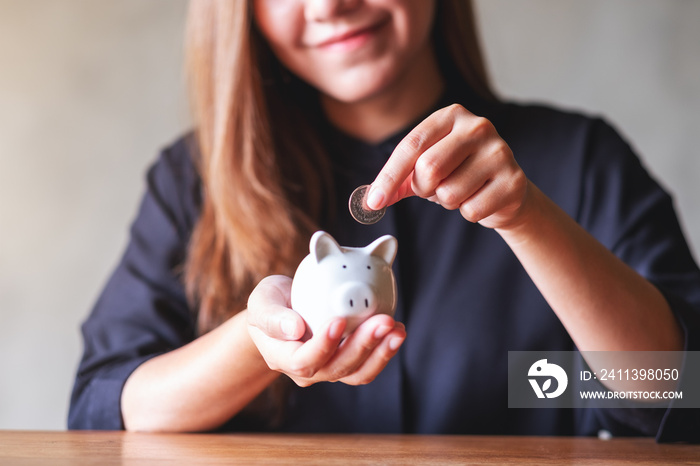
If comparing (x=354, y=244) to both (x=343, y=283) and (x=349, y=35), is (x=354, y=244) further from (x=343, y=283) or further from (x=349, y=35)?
(x=343, y=283)

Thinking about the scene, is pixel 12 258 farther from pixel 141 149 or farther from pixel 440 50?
pixel 440 50

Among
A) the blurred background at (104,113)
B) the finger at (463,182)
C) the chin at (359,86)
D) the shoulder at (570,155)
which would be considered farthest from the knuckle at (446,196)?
the blurred background at (104,113)

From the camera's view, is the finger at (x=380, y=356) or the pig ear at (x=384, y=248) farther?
the pig ear at (x=384, y=248)

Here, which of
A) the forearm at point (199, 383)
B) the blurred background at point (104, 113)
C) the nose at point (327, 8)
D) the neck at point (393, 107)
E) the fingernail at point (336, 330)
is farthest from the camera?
the blurred background at point (104, 113)

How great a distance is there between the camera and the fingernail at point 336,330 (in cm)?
58

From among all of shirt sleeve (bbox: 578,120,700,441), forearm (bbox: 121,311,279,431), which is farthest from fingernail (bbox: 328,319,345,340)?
shirt sleeve (bbox: 578,120,700,441)

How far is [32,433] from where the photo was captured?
0.85 m

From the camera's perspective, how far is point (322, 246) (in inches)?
27.2

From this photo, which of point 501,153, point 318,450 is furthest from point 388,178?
point 318,450

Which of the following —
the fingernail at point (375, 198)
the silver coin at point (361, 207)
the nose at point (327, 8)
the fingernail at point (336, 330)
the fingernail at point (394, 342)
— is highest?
the nose at point (327, 8)

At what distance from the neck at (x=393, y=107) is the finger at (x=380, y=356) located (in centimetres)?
67

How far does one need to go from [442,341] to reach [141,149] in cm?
124

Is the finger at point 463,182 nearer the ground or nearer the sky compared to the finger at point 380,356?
nearer the sky

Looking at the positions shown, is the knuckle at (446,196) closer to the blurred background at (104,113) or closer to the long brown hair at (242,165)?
the long brown hair at (242,165)
